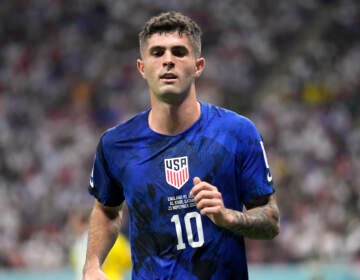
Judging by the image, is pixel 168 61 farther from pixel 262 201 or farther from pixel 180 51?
pixel 262 201

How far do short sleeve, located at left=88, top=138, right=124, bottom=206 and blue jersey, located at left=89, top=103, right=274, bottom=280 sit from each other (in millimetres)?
103

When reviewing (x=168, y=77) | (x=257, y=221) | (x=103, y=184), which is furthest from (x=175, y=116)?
(x=257, y=221)

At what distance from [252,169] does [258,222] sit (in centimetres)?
28

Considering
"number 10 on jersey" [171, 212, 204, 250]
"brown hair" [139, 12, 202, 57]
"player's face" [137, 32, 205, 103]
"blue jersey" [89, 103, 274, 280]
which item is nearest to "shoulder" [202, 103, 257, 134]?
"blue jersey" [89, 103, 274, 280]

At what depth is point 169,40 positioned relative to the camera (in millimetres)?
4277

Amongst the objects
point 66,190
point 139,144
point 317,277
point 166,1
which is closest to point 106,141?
point 139,144

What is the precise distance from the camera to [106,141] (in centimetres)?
455

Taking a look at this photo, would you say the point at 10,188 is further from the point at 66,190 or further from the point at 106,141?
the point at 106,141

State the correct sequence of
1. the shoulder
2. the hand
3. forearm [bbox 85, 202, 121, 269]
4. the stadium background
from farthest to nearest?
the stadium background, forearm [bbox 85, 202, 121, 269], the shoulder, the hand

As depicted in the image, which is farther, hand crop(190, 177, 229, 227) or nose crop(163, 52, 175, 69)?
nose crop(163, 52, 175, 69)

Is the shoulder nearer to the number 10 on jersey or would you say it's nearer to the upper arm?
the upper arm

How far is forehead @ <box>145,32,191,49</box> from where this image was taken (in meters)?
4.27

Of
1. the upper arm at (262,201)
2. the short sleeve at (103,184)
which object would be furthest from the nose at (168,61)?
the upper arm at (262,201)

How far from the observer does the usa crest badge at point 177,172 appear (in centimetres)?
430
